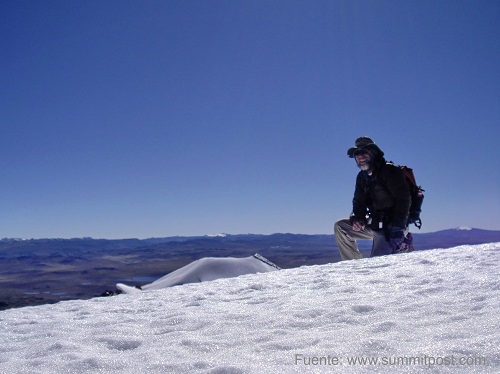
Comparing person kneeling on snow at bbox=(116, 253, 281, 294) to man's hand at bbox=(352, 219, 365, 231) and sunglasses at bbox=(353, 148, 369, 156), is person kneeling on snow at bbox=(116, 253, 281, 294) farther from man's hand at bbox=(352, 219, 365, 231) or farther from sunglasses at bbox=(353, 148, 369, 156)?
sunglasses at bbox=(353, 148, 369, 156)

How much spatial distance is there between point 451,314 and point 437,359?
3.15 ft

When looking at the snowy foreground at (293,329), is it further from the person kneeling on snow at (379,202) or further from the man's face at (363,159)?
the man's face at (363,159)

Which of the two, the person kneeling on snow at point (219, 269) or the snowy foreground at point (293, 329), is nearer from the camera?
the snowy foreground at point (293, 329)

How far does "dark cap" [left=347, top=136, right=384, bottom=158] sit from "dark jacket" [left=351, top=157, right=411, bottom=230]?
23 cm

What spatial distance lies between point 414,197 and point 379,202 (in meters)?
0.88

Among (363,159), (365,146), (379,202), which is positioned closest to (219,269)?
(379,202)

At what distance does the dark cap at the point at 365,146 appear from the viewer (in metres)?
7.29

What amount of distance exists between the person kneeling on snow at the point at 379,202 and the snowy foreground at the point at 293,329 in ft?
8.59

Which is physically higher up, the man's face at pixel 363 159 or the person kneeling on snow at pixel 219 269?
the man's face at pixel 363 159

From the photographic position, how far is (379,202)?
7.47 meters

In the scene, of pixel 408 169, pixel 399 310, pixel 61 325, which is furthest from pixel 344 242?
pixel 61 325

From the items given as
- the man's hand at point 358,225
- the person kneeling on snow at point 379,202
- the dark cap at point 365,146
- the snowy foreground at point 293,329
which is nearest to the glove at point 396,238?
the person kneeling on snow at point 379,202

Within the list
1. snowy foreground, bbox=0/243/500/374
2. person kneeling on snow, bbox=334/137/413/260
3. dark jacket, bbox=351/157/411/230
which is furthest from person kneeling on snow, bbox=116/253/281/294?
snowy foreground, bbox=0/243/500/374

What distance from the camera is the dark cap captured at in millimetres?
7285
